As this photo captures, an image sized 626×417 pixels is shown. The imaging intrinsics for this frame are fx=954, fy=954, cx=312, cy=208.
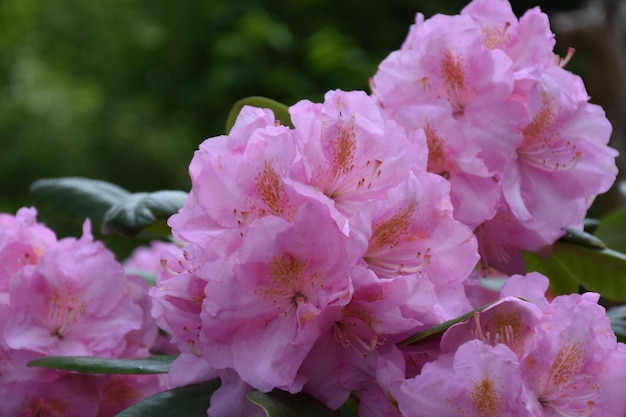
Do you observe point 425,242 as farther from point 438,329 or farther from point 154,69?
point 154,69

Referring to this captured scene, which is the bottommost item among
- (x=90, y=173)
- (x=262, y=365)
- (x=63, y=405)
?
(x=90, y=173)

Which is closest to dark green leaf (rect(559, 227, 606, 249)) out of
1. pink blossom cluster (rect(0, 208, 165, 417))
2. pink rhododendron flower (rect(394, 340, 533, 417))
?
pink rhododendron flower (rect(394, 340, 533, 417))

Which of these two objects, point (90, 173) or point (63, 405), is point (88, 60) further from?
point (63, 405)

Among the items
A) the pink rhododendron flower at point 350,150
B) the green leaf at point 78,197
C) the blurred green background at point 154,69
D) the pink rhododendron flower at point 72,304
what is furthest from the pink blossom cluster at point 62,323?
the blurred green background at point 154,69

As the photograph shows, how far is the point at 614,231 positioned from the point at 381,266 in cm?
38

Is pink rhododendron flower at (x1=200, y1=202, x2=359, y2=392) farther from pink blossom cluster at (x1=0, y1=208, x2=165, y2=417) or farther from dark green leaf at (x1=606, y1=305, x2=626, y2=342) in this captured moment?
dark green leaf at (x1=606, y1=305, x2=626, y2=342)

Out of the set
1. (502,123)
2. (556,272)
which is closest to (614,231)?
(556,272)

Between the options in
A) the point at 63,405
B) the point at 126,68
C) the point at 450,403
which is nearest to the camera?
the point at 450,403

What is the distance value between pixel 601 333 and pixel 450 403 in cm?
10

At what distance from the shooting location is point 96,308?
742mm

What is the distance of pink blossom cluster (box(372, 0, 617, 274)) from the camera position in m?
0.67

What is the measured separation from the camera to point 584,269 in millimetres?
787

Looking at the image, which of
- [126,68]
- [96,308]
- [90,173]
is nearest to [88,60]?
[126,68]

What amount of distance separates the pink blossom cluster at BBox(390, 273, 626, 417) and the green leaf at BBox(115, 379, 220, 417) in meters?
0.13
